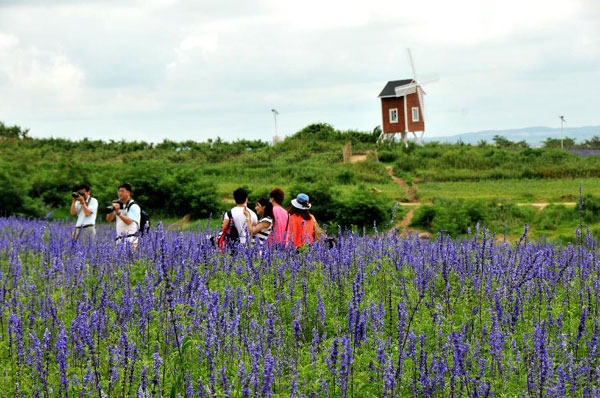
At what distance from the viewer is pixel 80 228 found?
12453mm

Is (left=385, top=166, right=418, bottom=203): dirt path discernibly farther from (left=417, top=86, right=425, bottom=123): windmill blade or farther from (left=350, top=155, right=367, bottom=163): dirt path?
(left=417, top=86, right=425, bottom=123): windmill blade

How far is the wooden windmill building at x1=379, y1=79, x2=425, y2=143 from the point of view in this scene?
5025 centimetres

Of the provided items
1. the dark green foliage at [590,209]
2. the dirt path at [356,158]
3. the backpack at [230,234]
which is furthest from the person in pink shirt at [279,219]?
the dirt path at [356,158]

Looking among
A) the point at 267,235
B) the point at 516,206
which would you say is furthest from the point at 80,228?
the point at 516,206

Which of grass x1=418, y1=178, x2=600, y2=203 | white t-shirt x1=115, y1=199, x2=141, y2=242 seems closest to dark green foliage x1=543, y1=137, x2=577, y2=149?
grass x1=418, y1=178, x2=600, y2=203

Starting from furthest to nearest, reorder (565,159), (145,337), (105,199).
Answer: (565,159)
(105,199)
(145,337)

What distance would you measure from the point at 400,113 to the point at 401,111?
0.18 meters

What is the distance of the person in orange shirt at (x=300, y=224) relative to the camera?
9234 mm

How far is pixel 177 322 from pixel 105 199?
19.3 m

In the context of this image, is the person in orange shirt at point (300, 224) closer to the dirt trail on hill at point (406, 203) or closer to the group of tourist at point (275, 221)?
the group of tourist at point (275, 221)

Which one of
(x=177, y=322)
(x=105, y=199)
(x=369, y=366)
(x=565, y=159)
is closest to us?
(x=369, y=366)

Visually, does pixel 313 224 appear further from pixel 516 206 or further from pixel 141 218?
pixel 516 206

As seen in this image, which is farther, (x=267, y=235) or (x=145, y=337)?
(x=267, y=235)

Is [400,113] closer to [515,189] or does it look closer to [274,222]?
[515,189]
